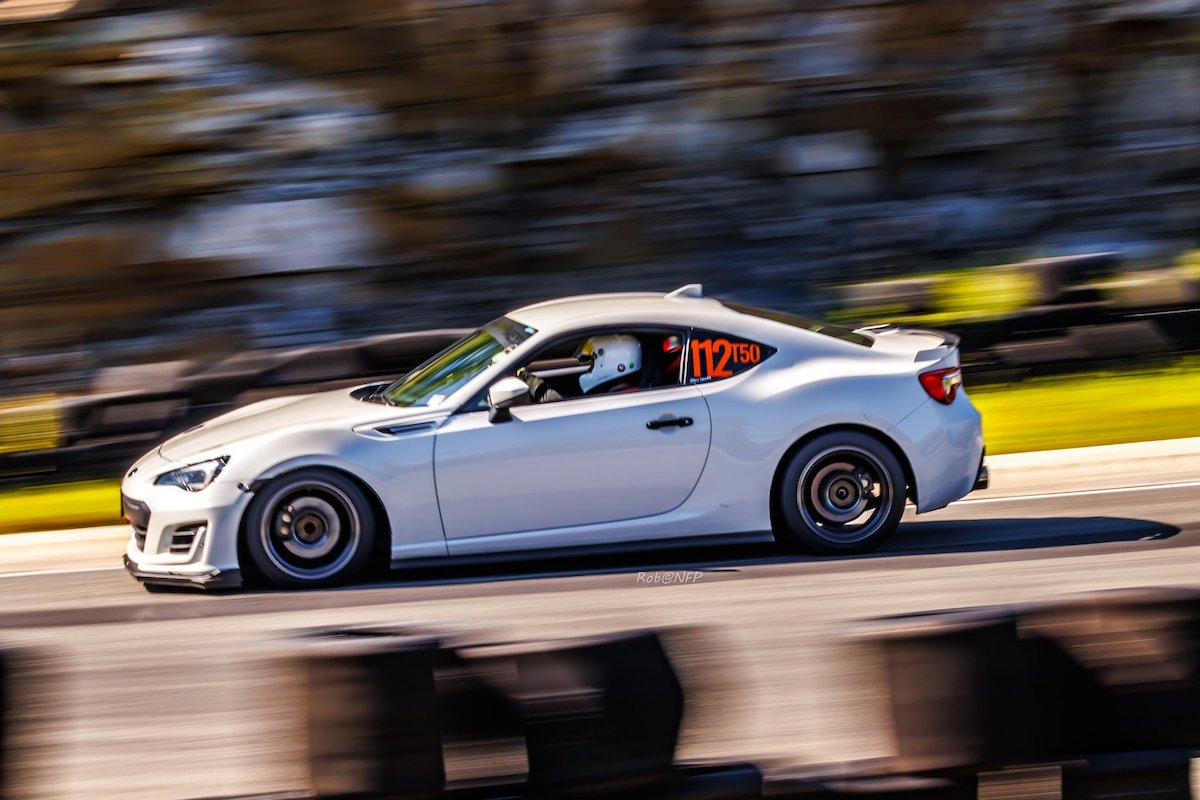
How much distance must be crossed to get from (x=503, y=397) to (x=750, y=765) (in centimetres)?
343

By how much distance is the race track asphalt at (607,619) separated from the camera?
448 centimetres

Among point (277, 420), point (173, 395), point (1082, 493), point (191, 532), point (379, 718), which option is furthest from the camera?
point (173, 395)

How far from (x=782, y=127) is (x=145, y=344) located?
9.72 metres

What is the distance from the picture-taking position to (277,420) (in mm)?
7180

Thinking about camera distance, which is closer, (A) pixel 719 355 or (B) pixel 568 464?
(B) pixel 568 464

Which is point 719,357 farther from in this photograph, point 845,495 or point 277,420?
point 277,420

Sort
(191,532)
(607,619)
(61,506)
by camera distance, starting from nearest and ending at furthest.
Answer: (607,619) → (191,532) → (61,506)

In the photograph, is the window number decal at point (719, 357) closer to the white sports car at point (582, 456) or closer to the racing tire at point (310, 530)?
the white sports car at point (582, 456)

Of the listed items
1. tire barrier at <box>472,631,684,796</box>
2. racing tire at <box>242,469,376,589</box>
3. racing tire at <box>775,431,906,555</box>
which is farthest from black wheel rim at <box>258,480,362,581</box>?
tire barrier at <box>472,631,684,796</box>

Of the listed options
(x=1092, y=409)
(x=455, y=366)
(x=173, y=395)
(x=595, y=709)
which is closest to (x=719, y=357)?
(x=455, y=366)

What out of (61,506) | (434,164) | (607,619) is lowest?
(607,619)

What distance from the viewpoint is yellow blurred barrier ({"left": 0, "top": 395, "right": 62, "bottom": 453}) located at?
448 inches

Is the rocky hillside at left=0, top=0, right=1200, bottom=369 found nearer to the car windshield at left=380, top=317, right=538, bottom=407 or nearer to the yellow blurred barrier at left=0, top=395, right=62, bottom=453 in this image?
the yellow blurred barrier at left=0, top=395, right=62, bottom=453

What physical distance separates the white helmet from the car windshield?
1.14 ft
